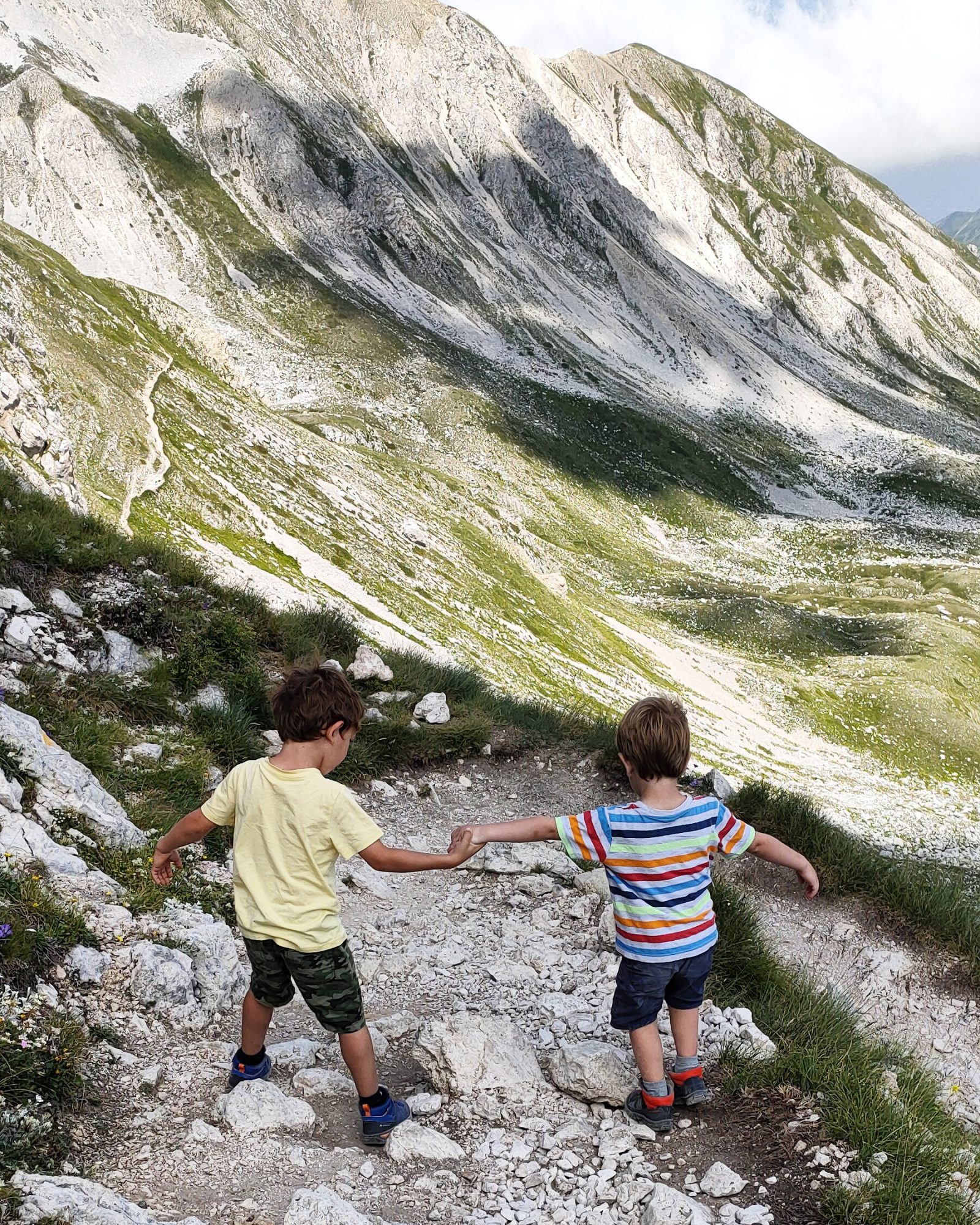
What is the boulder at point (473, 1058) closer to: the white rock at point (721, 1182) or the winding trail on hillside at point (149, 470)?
the white rock at point (721, 1182)

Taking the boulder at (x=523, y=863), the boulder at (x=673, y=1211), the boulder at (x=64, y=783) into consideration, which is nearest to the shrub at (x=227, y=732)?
the boulder at (x=64, y=783)

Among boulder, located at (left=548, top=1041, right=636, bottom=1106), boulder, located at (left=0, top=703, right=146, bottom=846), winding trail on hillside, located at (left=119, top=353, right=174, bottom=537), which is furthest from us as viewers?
winding trail on hillside, located at (left=119, top=353, right=174, bottom=537)

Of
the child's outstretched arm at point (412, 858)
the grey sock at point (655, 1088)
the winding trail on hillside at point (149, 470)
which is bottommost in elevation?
the winding trail on hillside at point (149, 470)

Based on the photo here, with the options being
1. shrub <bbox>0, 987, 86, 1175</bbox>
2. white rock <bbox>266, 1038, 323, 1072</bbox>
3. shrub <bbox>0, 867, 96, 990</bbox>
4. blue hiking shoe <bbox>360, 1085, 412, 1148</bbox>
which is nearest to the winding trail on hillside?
shrub <bbox>0, 867, 96, 990</bbox>

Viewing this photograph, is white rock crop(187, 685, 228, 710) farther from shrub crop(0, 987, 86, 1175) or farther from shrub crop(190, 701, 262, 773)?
shrub crop(0, 987, 86, 1175)

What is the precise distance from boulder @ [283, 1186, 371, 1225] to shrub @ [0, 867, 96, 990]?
6.96 feet

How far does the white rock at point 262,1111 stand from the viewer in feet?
15.5

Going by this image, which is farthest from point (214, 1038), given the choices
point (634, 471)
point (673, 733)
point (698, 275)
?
point (698, 275)

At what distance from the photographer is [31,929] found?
17.5 feet

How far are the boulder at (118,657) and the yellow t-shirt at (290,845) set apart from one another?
5.44 m

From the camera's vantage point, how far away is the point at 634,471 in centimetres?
9519

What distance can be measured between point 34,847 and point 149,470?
2612 centimetres

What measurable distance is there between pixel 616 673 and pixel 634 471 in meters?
60.1

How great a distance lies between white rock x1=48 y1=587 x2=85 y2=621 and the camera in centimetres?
1013
